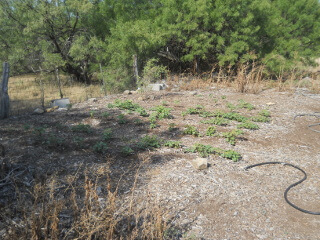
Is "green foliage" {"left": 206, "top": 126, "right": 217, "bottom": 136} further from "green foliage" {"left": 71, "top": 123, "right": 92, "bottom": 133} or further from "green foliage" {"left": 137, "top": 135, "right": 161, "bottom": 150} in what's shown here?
"green foliage" {"left": 71, "top": 123, "right": 92, "bottom": 133}

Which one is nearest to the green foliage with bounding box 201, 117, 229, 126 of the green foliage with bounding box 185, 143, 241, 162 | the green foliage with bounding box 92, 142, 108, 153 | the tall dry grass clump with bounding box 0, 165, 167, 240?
the green foliage with bounding box 185, 143, 241, 162

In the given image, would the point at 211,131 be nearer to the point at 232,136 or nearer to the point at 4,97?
the point at 232,136

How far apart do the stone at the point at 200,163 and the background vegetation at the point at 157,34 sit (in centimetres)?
619

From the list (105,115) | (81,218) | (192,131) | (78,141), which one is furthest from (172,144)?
(81,218)

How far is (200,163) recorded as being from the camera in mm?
3668

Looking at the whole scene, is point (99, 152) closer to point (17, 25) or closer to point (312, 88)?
point (312, 88)

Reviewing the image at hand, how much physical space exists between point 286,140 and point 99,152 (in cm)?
335

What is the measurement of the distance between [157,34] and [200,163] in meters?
7.88

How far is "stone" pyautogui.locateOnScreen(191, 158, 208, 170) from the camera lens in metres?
3.66

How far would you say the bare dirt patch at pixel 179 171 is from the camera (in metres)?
2.66

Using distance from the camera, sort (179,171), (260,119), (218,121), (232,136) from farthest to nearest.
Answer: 1. (260,119)
2. (218,121)
3. (232,136)
4. (179,171)

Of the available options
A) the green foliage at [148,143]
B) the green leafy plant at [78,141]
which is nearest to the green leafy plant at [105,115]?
the green leafy plant at [78,141]

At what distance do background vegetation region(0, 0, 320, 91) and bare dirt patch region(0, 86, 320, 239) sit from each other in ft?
15.6

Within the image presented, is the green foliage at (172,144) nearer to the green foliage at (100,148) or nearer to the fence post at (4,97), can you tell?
the green foliage at (100,148)
